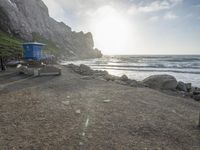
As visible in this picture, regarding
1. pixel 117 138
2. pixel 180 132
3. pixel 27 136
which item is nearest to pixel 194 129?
pixel 180 132

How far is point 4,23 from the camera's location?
83.6 metres

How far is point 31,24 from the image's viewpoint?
119 m

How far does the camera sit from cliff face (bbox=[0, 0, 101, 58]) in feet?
277

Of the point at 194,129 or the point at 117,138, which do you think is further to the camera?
the point at 194,129

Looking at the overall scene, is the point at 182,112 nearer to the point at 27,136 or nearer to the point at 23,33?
the point at 27,136

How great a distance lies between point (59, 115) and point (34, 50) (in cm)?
2932

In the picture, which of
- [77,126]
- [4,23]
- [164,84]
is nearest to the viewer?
[77,126]

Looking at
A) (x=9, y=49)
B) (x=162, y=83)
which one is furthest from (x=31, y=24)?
(x=162, y=83)

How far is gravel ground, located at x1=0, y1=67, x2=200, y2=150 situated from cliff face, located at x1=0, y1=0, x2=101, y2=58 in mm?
85862

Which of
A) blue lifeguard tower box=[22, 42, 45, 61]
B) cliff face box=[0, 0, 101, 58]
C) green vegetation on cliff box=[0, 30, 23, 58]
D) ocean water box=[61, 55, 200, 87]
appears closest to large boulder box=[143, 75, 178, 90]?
ocean water box=[61, 55, 200, 87]

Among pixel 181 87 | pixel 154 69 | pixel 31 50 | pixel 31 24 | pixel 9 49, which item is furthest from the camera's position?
pixel 31 24

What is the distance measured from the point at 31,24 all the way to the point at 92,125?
125 m

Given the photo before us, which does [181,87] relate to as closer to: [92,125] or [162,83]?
[162,83]

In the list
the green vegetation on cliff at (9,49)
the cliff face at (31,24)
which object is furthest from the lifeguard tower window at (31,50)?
the cliff face at (31,24)
